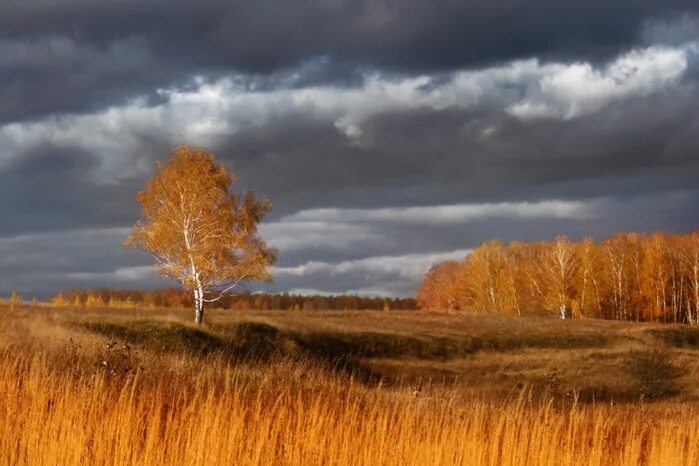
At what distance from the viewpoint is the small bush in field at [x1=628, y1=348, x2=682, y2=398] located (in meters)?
36.5

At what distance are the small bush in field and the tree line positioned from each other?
3636cm

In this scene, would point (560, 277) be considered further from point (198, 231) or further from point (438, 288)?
point (198, 231)

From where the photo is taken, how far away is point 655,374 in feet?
125

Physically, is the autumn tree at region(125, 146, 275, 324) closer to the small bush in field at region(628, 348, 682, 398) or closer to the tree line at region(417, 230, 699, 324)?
the small bush in field at region(628, 348, 682, 398)

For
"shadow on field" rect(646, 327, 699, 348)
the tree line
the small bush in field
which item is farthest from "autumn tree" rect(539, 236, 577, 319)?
the small bush in field

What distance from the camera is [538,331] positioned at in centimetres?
5406

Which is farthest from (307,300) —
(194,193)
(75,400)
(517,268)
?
(75,400)

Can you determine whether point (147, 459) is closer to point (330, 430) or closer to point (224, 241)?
Result: point (330, 430)

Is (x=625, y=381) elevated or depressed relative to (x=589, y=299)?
depressed

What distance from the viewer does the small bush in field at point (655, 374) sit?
120 feet

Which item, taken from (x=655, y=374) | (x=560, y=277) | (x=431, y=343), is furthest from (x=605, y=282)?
(x=655, y=374)

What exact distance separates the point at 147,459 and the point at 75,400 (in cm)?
171

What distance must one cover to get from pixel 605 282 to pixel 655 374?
154 feet

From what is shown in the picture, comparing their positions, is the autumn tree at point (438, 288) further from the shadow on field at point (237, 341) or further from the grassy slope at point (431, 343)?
the shadow on field at point (237, 341)
